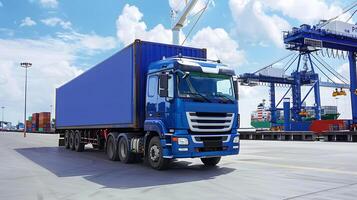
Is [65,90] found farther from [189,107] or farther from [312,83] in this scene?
[312,83]

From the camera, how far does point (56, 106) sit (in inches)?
1021

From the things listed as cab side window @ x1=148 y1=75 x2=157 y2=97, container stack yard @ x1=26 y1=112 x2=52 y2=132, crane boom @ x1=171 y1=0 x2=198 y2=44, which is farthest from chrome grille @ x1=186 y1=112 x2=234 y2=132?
container stack yard @ x1=26 y1=112 x2=52 y2=132

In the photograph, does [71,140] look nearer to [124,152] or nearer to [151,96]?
[124,152]

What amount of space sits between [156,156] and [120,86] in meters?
3.46

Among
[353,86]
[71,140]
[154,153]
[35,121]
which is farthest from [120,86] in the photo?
[35,121]

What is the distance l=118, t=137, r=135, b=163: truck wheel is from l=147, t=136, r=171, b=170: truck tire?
1.69m

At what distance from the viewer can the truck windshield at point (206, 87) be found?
433 inches

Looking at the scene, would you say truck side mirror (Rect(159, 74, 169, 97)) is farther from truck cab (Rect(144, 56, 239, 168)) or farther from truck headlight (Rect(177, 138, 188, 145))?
truck headlight (Rect(177, 138, 188, 145))

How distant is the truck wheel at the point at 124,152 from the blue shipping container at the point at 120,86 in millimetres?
571

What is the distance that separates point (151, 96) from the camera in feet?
39.4

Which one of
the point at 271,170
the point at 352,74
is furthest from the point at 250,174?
the point at 352,74

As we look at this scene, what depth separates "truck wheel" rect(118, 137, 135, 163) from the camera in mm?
13500

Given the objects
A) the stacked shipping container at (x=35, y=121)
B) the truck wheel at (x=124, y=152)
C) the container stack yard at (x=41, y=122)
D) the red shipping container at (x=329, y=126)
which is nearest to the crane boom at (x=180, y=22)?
the red shipping container at (x=329, y=126)

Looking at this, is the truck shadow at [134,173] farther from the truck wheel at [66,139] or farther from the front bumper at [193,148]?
the truck wheel at [66,139]
